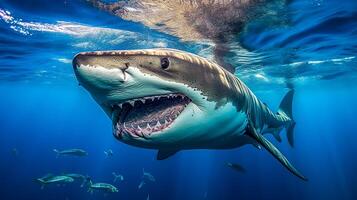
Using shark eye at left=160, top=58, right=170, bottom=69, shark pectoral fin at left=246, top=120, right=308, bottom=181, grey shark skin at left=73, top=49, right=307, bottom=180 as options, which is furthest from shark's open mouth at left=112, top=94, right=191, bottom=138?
shark pectoral fin at left=246, top=120, right=308, bottom=181

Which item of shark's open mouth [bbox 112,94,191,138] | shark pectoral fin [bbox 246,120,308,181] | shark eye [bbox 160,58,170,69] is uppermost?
shark eye [bbox 160,58,170,69]

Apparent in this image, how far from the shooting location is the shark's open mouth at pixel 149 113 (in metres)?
3.40

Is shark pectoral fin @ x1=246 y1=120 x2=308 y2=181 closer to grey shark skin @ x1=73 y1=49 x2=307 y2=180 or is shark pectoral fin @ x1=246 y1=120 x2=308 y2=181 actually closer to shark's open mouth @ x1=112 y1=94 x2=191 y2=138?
grey shark skin @ x1=73 y1=49 x2=307 y2=180

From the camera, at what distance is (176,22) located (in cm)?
1198

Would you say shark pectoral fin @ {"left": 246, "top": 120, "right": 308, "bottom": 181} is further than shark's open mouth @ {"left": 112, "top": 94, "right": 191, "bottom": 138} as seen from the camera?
Yes

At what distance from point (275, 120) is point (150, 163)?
154 feet

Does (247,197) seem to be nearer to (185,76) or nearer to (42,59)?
(42,59)

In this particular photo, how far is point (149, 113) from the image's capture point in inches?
137

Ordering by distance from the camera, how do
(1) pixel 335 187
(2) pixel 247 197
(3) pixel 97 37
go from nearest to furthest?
(3) pixel 97 37
(2) pixel 247 197
(1) pixel 335 187

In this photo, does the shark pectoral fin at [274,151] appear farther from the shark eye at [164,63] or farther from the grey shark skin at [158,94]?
the shark eye at [164,63]

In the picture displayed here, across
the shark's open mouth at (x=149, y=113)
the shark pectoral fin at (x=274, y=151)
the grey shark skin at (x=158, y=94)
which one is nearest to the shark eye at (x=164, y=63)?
the grey shark skin at (x=158, y=94)

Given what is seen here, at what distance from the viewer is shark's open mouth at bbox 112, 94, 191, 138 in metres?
3.40

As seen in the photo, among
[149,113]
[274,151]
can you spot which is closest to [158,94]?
[149,113]

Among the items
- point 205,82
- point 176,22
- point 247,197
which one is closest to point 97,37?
point 176,22
